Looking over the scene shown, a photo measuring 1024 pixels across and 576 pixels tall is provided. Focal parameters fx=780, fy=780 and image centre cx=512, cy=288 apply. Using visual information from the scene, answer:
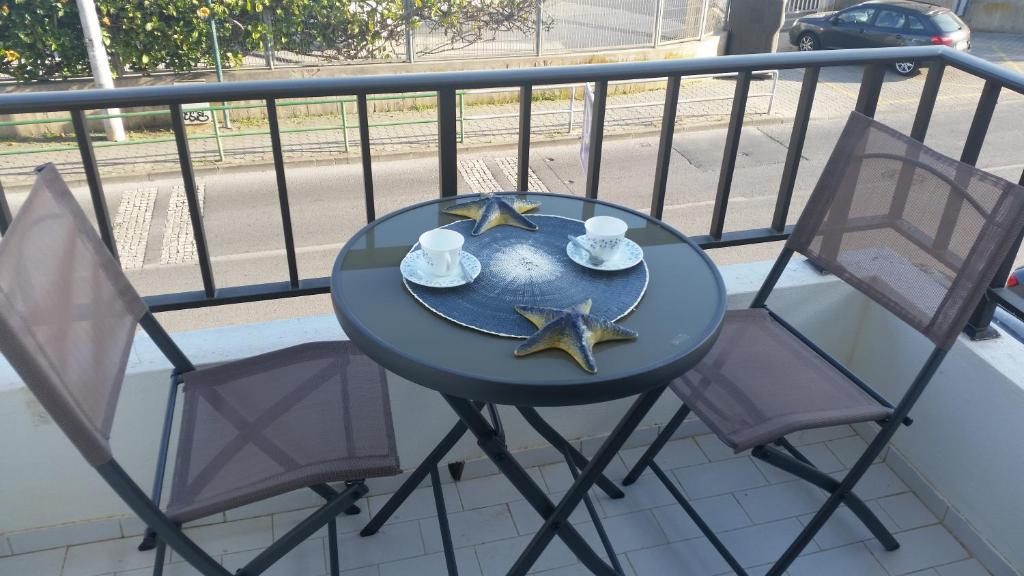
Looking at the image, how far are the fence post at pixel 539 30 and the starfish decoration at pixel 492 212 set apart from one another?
11.6 metres

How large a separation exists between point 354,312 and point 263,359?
1.81ft

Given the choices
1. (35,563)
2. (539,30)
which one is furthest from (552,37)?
(35,563)

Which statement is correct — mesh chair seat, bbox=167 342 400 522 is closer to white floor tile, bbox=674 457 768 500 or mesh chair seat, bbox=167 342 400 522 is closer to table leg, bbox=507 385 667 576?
table leg, bbox=507 385 667 576

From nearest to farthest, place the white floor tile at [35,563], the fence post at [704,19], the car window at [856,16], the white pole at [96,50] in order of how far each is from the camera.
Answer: the white floor tile at [35,563]
the white pole at [96,50]
the fence post at [704,19]
the car window at [856,16]

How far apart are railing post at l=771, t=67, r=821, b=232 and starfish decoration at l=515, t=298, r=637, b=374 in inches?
53.0

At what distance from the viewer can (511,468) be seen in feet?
5.86

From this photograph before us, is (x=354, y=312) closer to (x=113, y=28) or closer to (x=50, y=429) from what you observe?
(x=50, y=429)

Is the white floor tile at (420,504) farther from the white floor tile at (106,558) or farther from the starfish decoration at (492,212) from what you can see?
the starfish decoration at (492,212)

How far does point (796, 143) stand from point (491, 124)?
1034 cm

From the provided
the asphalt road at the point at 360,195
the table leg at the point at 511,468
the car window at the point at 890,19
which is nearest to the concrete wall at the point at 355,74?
the asphalt road at the point at 360,195

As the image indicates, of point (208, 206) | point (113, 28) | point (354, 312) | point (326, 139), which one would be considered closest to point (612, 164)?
point (326, 139)

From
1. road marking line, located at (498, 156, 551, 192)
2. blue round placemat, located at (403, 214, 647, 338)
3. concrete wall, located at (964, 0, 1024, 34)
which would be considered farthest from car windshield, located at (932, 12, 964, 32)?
blue round placemat, located at (403, 214, 647, 338)

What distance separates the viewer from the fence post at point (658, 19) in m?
13.9

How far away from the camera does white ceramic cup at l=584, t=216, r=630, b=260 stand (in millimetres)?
1797
